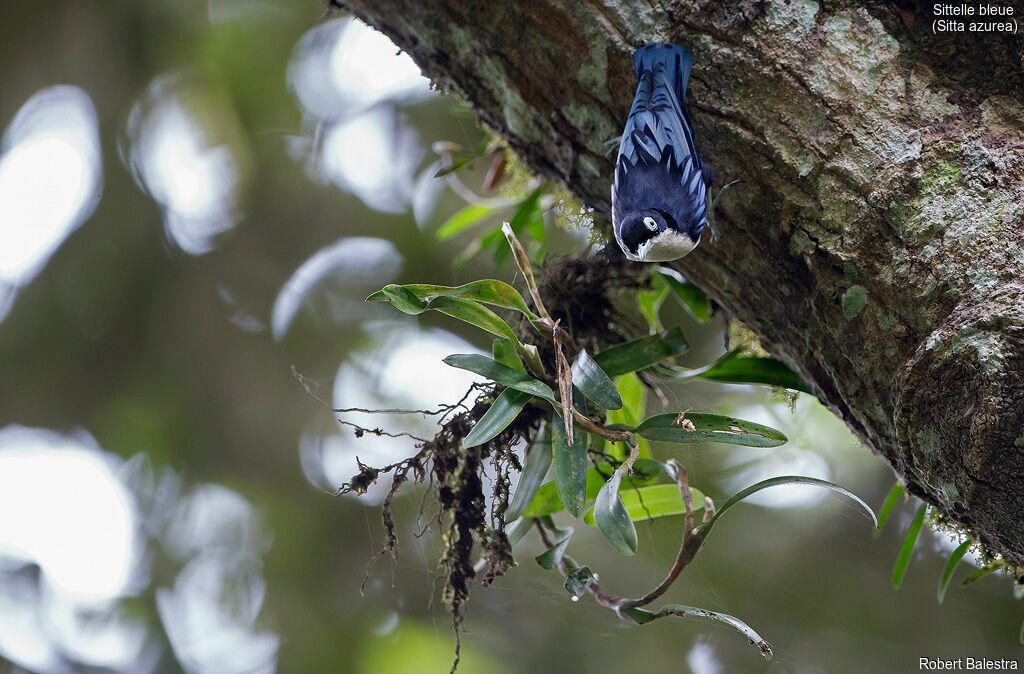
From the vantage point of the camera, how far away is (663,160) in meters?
1.16

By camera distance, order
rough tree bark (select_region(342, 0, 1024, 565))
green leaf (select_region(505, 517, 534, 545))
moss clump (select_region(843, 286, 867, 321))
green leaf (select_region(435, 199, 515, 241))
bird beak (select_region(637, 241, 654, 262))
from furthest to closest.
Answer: green leaf (select_region(435, 199, 515, 241)) < green leaf (select_region(505, 517, 534, 545)) < bird beak (select_region(637, 241, 654, 262)) < moss clump (select_region(843, 286, 867, 321)) < rough tree bark (select_region(342, 0, 1024, 565))

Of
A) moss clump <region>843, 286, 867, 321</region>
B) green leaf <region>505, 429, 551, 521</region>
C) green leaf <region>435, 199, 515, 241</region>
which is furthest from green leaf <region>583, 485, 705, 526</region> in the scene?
green leaf <region>435, 199, 515, 241</region>

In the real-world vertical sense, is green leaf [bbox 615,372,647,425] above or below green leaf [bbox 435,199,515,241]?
below

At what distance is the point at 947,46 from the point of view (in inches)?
44.3

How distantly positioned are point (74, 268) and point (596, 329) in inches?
96.5

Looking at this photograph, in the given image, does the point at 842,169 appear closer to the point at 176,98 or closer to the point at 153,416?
the point at 153,416

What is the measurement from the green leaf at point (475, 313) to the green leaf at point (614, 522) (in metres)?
0.29

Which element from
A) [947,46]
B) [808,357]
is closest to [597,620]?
[808,357]

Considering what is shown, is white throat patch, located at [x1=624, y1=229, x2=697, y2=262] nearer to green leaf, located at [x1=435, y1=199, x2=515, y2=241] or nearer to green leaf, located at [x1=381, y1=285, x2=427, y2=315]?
green leaf, located at [x1=381, y1=285, x2=427, y2=315]

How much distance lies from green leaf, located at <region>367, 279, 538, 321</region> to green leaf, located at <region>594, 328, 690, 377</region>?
0.18 meters

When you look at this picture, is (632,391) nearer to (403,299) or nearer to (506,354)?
(506,354)

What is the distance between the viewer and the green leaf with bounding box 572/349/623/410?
1.16 meters

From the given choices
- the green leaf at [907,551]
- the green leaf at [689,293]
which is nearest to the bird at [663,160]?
the green leaf at [689,293]

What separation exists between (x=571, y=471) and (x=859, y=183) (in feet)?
1.98
